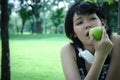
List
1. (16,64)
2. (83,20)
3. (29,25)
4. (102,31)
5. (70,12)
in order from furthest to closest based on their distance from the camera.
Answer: (29,25) < (16,64) < (70,12) < (83,20) < (102,31)

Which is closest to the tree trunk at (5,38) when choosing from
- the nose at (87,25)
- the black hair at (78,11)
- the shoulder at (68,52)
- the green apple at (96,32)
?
the black hair at (78,11)

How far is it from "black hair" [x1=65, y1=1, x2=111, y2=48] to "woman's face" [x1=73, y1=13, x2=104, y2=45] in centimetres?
4

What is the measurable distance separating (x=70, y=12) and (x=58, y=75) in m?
7.49

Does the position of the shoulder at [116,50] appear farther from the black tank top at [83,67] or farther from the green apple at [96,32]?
the green apple at [96,32]

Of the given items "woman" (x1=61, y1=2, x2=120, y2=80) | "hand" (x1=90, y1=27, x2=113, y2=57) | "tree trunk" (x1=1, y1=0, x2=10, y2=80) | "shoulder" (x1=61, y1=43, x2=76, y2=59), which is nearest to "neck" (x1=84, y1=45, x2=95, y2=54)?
"woman" (x1=61, y1=2, x2=120, y2=80)

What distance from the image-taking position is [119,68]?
Result: 2.09m

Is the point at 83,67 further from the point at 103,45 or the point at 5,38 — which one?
the point at 5,38

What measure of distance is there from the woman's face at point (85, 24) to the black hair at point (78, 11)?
44 millimetres

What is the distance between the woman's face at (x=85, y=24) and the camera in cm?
198

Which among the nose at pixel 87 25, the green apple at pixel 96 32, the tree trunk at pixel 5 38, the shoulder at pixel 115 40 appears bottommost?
the tree trunk at pixel 5 38

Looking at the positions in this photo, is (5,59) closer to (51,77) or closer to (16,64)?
(51,77)

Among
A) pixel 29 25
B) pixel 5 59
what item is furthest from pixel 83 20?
pixel 29 25

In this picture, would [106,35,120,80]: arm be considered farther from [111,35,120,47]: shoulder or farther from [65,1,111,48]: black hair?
[65,1,111,48]: black hair

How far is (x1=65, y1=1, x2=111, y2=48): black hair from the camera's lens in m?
2.11
